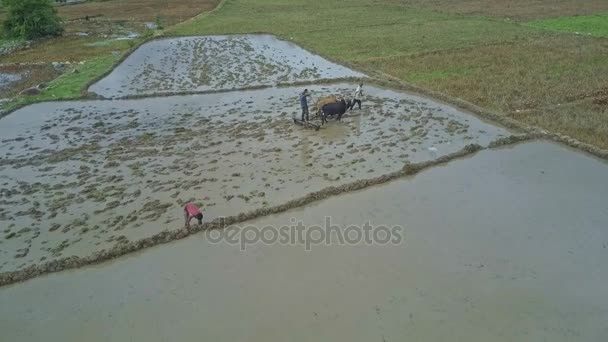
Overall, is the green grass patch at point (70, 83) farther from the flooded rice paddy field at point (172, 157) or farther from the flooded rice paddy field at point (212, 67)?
the flooded rice paddy field at point (172, 157)

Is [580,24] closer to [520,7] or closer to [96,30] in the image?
[520,7]

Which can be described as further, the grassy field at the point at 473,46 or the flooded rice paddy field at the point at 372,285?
the grassy field at the point at 473,46

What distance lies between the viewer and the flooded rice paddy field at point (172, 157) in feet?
22.2

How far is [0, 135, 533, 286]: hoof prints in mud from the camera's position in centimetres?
570

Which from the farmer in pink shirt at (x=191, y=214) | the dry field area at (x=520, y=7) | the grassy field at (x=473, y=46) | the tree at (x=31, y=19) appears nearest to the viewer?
the farmer in pink shirt at (x=191, y=214)

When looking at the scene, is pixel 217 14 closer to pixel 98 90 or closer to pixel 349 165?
pixel 98 90

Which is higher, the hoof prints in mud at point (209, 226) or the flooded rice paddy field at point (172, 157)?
the flooded rice paddy field at point (172, 157)

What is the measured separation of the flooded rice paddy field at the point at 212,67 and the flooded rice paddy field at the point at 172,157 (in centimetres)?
156

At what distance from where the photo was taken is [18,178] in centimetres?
816

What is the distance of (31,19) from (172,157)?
20608mm

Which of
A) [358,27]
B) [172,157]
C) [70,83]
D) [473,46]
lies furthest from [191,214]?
[358,27]

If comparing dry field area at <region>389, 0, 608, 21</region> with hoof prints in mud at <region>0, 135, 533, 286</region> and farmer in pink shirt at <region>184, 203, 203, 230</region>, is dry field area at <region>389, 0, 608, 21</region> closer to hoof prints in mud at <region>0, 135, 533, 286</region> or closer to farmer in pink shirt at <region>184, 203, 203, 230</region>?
hoof prints in mud at <region>0, 135, 533, 286</region>

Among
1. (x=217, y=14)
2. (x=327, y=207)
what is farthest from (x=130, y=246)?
(x=217, y=14)

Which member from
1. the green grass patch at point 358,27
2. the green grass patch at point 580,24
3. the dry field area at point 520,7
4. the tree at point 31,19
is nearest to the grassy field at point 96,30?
the tree at point 31,19
